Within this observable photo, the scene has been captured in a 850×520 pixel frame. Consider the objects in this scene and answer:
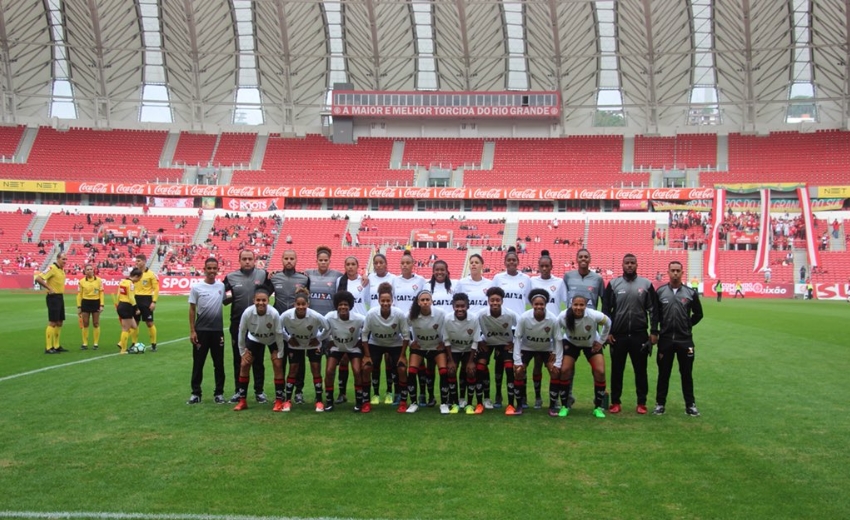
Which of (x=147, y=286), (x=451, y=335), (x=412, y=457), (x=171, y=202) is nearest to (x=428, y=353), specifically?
(x=451, y=335)

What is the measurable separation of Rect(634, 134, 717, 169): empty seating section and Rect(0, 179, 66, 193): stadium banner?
4624cm

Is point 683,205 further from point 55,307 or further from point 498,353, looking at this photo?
point 498,353

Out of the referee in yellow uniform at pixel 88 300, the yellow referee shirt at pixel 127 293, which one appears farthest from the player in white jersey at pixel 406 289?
the referee in yellow uniform at pixel 88 300

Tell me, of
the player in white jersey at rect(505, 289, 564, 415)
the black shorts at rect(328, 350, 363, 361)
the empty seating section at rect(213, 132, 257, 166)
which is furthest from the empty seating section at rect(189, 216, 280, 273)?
the player in white jersey at rect(505, 289, 564, 415)

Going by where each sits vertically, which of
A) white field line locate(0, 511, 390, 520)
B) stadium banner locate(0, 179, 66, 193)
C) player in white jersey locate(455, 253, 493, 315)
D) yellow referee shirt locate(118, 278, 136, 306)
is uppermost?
stadium banner locate(0, 179, 66, 193)

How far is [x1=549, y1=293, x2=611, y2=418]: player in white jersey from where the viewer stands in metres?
9.09

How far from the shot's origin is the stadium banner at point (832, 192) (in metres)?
53.2

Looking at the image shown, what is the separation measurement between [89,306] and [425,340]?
9.66 m

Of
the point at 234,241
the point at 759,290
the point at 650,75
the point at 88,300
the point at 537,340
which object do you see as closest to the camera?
the point at 537,340

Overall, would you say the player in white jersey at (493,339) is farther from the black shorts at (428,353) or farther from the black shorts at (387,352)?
the black shorts at (387,352)

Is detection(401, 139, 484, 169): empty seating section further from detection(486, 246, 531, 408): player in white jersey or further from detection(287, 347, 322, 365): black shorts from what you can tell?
detection(287, 347, 322, 365): black shorts

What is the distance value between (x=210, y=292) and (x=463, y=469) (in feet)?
16.1

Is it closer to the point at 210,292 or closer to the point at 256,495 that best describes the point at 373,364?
the point at 210,292

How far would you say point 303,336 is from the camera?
9.50 m
